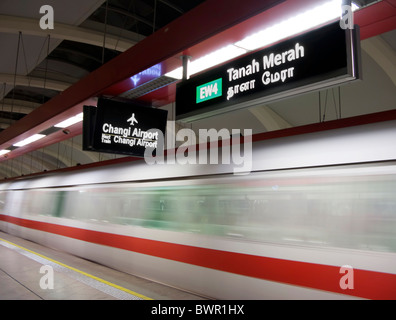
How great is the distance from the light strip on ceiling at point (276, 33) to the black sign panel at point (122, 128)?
1.10 meters

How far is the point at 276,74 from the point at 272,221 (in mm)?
1797

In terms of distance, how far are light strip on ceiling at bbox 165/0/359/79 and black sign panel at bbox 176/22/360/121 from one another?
33cm

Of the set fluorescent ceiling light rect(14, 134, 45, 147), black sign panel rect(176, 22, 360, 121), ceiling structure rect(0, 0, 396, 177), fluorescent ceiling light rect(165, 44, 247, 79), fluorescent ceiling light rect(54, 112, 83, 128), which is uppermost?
ceiling structure rect(0, 0, 396, 177)

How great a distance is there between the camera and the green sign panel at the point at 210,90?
326 centimetres

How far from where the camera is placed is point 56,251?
8539mm

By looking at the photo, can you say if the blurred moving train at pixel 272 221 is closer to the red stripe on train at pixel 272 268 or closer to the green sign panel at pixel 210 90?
the red stripe on train at pixel 272 268

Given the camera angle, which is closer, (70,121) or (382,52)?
(70,121)

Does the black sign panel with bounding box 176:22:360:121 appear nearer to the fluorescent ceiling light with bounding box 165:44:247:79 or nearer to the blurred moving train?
the fluorescent ceiling light with bounding box 165:44:247:79

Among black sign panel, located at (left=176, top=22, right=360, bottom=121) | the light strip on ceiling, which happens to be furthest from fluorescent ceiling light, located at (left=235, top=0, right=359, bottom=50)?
black sign panel, located at (left=176, top=22, right=360, bottom=121)

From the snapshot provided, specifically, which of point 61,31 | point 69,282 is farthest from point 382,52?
point 69,282

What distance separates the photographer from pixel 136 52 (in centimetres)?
432

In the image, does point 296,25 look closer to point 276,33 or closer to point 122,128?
point 276,33

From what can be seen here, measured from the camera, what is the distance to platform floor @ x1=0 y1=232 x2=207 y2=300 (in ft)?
15.4
